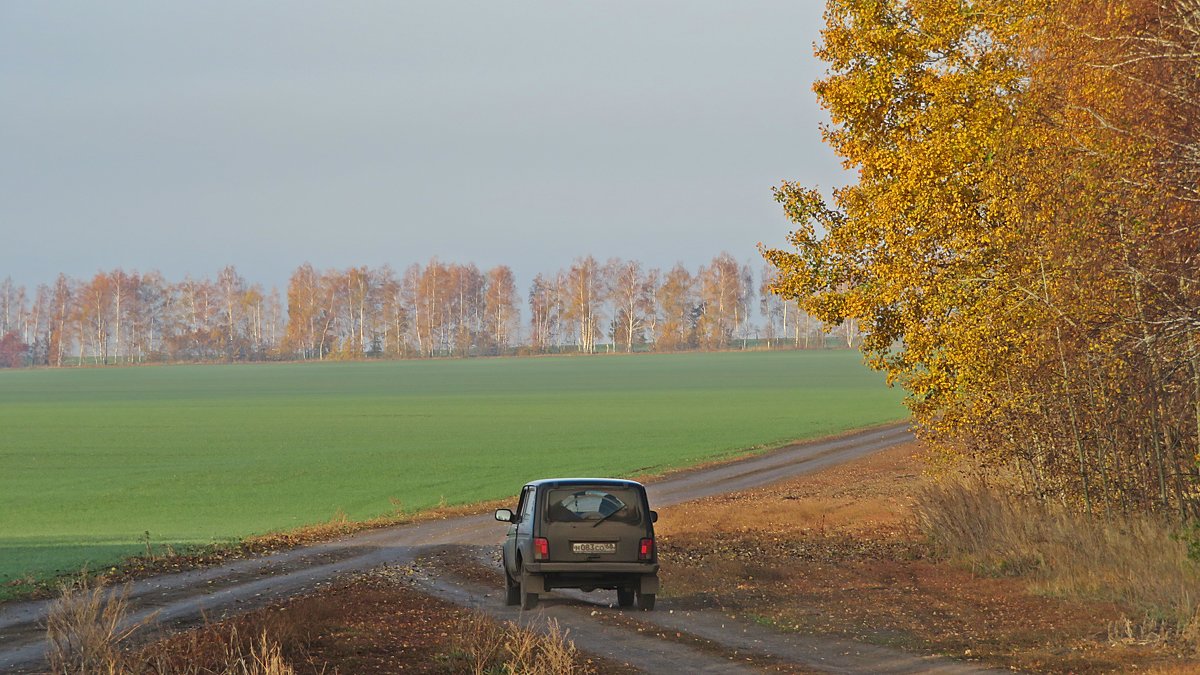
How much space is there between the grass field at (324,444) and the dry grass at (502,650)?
13763mm

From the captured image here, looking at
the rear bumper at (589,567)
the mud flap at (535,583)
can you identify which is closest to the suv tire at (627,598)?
the rear bumper at (589,567)

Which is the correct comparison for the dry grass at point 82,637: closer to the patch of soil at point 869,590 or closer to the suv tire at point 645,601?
the suv tire at point 645,601

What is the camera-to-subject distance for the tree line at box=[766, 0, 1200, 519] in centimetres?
1766

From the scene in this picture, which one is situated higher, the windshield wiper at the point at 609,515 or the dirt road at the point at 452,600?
the windshield wiper at the point at 609,515

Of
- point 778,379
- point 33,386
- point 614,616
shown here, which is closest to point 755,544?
point 614,616

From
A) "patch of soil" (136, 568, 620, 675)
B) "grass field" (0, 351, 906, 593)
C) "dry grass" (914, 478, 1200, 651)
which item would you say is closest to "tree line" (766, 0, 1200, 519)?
"dry grass" (914, 478, 1200, 651)

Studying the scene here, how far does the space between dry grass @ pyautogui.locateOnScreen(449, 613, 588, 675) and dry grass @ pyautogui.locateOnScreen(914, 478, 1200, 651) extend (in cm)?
702

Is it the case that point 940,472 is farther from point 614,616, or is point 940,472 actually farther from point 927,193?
A: point 614,616

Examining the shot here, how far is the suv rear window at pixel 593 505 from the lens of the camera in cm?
1897

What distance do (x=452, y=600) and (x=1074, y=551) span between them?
9.74m

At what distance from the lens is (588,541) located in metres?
18.9

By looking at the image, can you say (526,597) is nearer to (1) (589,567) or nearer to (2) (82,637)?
(1) (589,567)

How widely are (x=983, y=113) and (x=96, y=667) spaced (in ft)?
58.7

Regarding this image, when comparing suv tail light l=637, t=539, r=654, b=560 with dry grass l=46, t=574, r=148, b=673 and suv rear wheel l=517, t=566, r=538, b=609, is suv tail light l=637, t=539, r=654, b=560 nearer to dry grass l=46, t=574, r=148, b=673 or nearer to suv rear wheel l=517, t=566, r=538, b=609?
suv rear wheel l=517, t=566, r=538, b=609
